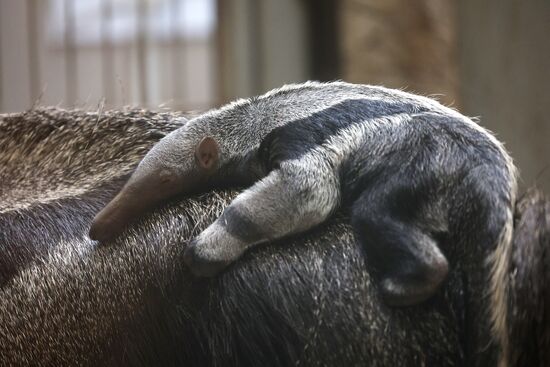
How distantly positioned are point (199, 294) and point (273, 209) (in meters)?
0.32

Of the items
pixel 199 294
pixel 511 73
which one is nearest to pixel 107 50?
pixel 511 73

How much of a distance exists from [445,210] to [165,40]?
5.41 metres

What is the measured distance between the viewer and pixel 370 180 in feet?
6.11

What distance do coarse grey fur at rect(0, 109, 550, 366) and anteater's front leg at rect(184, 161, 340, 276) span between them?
0.08 m

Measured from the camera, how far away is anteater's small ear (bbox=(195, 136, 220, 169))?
207 centimetres

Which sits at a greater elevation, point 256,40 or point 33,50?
point 256,40

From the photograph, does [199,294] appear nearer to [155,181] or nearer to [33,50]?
[155,181]

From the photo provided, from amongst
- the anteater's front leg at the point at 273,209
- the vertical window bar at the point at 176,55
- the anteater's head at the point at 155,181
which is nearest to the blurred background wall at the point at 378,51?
the vertical window bar at the point at 176,55

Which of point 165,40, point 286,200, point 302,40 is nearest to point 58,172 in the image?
point 286,200

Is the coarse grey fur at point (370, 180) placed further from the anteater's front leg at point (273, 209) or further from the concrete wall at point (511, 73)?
the concrete wall at point (511, 73)

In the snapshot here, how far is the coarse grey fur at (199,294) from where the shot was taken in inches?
74.5

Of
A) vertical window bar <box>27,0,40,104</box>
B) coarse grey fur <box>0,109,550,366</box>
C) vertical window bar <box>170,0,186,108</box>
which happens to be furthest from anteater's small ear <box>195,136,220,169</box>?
vertical window bar <box>170,0,186,108</box>

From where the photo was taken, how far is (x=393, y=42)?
18.6 ft

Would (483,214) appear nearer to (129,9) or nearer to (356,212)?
(356,212)
